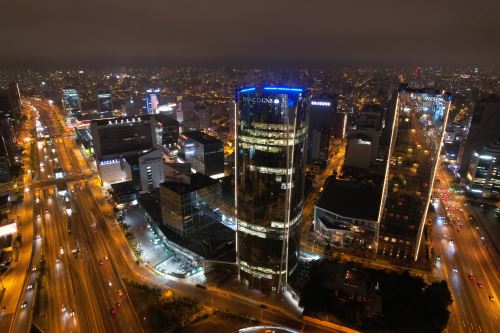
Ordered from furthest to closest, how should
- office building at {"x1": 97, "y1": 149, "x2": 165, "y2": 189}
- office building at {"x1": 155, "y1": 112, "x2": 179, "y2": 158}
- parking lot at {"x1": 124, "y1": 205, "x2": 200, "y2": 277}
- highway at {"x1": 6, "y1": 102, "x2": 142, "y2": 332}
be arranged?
office building at {"x1": 155, "y1": 112, "x2": 179, "y2": 158}, office building at {"x1": 97, "y1": 149, "x2": 165, "y2": 189}, parking lot at {"x1": 124, "y1": 205, "x2": 200, "y2": 277}, highway at {"x1": 6, "y1": 102, "x2": 142, "y2": 332}

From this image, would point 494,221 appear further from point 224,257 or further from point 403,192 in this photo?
point 224,257

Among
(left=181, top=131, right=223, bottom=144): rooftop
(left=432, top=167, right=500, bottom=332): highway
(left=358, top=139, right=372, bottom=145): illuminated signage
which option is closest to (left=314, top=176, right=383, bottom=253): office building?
(left=432, top=167, right=500, bottom=332): highway

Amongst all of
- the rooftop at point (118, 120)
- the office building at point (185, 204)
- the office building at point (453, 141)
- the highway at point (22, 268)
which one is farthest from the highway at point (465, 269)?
the rooftop at point (118, 120)

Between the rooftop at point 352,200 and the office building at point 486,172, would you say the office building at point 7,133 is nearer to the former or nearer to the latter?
the rooftop at point 352,200

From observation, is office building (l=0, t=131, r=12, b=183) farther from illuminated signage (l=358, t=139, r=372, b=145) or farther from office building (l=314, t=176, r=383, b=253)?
illuminated signage (l=358, t=139, r=372, b=145)

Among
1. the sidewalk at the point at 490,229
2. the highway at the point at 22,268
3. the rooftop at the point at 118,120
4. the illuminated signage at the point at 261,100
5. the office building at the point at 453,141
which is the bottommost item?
the highway at the point at 22,268
